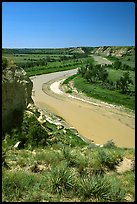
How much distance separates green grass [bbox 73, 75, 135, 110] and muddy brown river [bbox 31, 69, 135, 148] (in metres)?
2.43

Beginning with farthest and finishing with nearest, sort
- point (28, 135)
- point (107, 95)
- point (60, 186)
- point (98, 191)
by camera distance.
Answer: point (107, 95), point (28, 135), point (60, 186), point (98, 191)

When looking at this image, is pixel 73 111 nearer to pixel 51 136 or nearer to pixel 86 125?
pixel 86 125

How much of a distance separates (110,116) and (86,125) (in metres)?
5.07

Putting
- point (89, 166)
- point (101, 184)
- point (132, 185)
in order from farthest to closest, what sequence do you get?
point (89, 166), point (132, 185), point (101, 184)

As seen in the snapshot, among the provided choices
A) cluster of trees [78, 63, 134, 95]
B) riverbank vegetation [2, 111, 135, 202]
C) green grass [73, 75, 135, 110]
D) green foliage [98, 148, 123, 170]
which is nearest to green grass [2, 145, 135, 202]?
riverbank vegetation [2, 111, 135, 202]

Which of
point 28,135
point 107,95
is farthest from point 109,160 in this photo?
point 107,95

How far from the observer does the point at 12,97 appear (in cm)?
1455

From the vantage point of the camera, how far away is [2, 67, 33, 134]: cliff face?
13791 millimetres

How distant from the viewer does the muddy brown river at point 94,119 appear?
2565cm

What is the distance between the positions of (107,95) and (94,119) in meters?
11.2

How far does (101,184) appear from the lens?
629cm

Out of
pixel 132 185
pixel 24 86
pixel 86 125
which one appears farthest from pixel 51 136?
pixel 86 125

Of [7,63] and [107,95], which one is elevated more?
[7,63]

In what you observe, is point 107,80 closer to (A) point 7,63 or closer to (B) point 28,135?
(A) point 7,63
